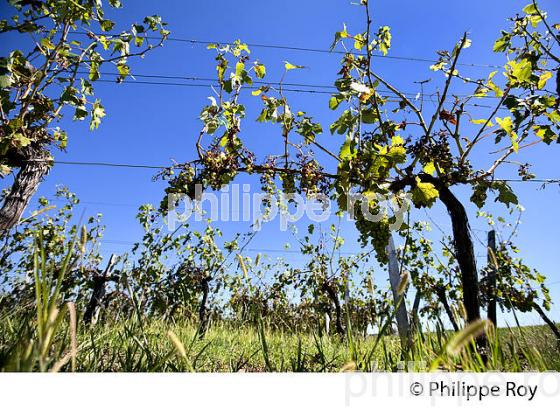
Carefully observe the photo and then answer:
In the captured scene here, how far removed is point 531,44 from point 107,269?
625 centimetres

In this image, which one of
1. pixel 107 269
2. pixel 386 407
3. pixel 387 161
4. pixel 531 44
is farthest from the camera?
pixel 107 269

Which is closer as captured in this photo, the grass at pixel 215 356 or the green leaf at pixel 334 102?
the grass at pixel 215 356

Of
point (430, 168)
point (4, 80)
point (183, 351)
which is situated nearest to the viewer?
point (183, 351)

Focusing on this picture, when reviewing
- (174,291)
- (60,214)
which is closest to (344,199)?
(174,291)

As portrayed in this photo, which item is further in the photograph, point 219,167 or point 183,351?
point 219,167

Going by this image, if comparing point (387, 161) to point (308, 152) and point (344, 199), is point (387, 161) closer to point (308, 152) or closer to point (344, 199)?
point (344, 199)

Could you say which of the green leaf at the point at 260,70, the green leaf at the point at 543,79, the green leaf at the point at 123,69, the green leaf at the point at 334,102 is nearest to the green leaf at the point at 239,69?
the green leaf at the point at 260,70

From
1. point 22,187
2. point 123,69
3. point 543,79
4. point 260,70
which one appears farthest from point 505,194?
point 22,187

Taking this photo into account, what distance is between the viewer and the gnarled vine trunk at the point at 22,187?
11.9ft

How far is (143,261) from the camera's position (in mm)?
7344

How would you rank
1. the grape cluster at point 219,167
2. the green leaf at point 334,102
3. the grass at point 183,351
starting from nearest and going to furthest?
the grass at point 183,351
the green leaf at point 334,102
the grape cluster at point 219,167

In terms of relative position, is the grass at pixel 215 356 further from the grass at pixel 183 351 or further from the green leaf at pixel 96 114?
the green leaf at pixel 96 114

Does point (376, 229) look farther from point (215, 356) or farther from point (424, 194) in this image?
point (215, 356)

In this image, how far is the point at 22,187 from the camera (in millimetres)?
3742
